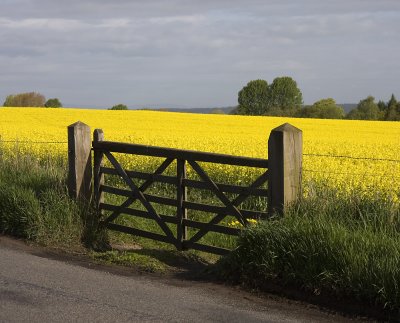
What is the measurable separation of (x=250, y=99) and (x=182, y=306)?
10888 centimetres

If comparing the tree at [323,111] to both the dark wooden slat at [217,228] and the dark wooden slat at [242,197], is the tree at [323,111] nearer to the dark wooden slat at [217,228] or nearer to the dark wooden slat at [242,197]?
the dark wooden slat at [217,228]

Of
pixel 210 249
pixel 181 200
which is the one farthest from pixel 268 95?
pixel 210 249

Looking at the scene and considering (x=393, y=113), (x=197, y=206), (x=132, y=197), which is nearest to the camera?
(x=197, y=206)

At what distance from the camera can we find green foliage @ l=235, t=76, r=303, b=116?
11088 cm

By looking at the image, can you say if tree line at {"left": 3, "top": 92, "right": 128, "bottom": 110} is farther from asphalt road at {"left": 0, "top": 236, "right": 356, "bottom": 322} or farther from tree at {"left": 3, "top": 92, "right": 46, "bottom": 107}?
asphalt road at {"left": 0, "top": 236, "right": 356, "bottom": 322}

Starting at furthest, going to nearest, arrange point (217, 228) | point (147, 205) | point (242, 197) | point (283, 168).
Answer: point (147, 205)
point (217, 228)
point (242, 197)
point (283, 168)

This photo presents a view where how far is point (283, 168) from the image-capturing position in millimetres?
7637

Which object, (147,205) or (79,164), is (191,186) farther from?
(79,164)

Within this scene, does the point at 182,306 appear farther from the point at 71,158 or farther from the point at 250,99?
the point at 250,99

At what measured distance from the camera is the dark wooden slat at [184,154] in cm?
811

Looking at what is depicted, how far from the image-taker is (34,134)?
24.6 metres

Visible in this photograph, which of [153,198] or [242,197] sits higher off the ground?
A: [242,197]

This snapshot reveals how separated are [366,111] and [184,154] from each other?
2989 inches

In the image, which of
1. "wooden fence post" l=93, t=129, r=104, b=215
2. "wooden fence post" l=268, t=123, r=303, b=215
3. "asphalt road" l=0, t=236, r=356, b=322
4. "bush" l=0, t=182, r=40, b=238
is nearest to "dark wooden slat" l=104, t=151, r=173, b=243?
"wooden fence post" l=93, t=129, r=104, b=215
